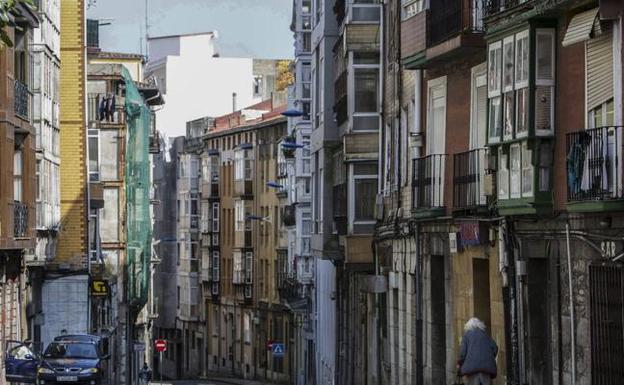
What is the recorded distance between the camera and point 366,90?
45375 millimetres

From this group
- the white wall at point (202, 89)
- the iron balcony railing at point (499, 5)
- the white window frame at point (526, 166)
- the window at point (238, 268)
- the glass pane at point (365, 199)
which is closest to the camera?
the white window frame at point (526, 166)

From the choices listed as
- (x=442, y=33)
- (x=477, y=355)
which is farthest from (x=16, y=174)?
(x=477, y=355)

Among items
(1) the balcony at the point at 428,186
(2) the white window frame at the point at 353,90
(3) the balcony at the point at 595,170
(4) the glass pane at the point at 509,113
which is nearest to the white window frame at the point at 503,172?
(4) the glass pane at the point at 509,113

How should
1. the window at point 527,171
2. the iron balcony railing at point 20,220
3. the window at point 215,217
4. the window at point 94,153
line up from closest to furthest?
the window at point 527,171
the iron balcony railing at point 20,220
the window at point 94,153
the window at point 215,217

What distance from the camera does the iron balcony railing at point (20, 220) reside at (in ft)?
138

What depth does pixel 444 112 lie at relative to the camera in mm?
33250

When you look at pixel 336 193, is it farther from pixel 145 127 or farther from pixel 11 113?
pixel 145 127

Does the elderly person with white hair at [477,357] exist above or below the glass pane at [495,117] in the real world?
below

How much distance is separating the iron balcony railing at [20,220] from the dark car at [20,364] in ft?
8.31

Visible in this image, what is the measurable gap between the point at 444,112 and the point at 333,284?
80.7 feet

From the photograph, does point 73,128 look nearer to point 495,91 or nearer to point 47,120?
point 47,120

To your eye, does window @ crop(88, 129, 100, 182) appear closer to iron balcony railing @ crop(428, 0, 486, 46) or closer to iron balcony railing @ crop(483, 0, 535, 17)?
iron balcony railing @ crop(428, 0, 486, 46)

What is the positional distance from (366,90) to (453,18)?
47.2 ft

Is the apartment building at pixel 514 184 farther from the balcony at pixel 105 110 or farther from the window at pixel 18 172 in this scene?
the balcony at pixel 105 110
